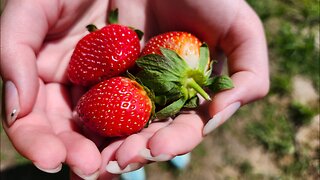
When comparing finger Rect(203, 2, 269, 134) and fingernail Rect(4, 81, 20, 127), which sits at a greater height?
fingernail Rect(4, 81, 20, 127)

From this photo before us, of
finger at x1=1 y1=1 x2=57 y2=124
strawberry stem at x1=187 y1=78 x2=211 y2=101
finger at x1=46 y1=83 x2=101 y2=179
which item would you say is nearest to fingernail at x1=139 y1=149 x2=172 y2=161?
finger at x1=46 y1=83 x2=101 y2=179

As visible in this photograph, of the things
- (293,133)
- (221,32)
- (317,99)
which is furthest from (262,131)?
(221,32)

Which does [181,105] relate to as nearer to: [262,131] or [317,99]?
[262,131]

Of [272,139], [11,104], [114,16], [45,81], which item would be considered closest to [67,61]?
[45,81]

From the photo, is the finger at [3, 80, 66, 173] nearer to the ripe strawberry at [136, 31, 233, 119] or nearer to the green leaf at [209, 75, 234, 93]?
the ripe strawberry at [136, 31, 233, 119]

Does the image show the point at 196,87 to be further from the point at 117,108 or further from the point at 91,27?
the point at 91,27

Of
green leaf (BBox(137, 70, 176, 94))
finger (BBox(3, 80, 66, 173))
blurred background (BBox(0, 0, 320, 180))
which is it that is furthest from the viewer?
blurred background (BBox(0, 0, 320, 180))
